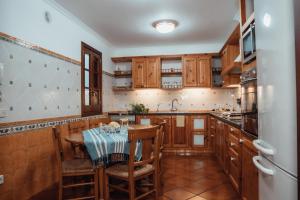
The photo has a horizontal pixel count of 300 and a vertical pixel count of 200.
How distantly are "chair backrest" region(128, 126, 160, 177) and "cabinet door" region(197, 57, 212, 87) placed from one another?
2.95m

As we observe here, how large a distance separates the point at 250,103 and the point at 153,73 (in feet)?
10.8

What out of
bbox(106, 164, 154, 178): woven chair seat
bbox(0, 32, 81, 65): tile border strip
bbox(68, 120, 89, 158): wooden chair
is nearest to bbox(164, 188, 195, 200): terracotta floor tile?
bbox(106, 164, 154, 178): woven chair seat

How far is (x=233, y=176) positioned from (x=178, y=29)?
278 centimetres

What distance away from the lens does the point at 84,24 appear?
146 inches

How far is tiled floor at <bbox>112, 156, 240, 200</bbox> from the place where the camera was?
256 centimetres

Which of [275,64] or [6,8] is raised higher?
[6,8]

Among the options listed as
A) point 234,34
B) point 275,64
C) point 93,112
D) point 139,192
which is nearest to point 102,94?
point 93,112

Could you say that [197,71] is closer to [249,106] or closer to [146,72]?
[146,72]

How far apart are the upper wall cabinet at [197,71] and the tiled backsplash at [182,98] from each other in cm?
34

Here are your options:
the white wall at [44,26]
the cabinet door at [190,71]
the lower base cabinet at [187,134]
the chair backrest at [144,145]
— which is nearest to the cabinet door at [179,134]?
the lower base cabinet at [187,134]

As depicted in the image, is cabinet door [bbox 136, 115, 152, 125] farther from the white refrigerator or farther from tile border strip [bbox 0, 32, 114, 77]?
the white refrigerator

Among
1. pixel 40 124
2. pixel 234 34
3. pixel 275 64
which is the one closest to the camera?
pixel 275 64

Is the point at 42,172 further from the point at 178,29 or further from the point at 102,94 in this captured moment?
the point at 178,29

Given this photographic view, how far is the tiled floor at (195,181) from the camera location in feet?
8.39
